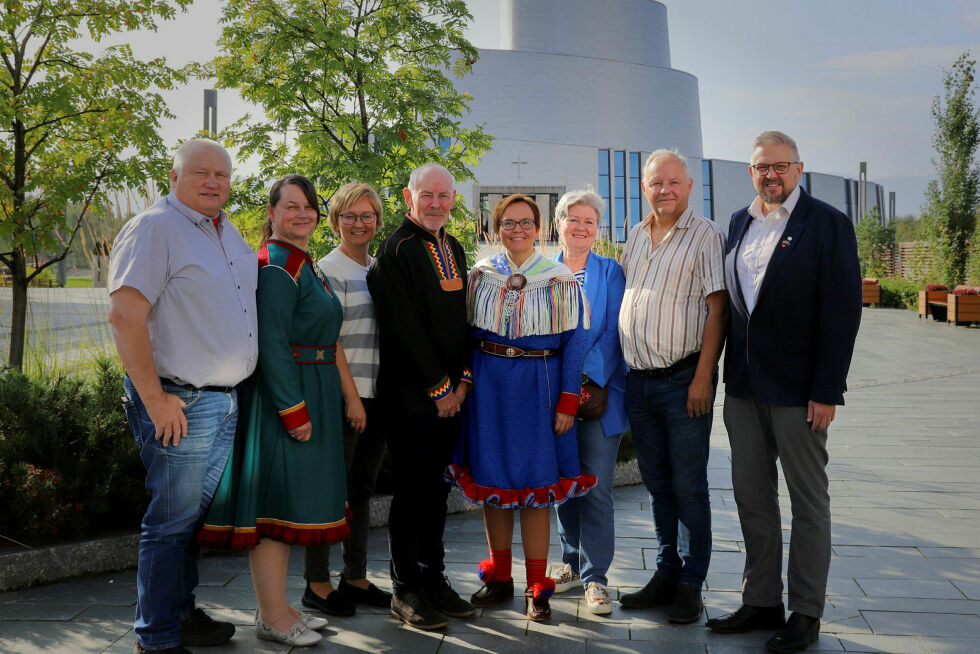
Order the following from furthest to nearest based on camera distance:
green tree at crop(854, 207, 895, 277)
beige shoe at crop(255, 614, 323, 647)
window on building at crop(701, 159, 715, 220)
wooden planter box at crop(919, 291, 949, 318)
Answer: window on building at crop(701, 159, 715, 220) < green tree at crop(854, 207, 895, 277) < wooden planter box at crop(919, 291, 949, 318) < beige shoe at crop(255, 614, 323, 647)

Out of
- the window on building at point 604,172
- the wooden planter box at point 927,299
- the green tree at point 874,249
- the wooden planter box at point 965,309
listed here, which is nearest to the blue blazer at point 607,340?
Answer: the wooden planter box at point 965,309

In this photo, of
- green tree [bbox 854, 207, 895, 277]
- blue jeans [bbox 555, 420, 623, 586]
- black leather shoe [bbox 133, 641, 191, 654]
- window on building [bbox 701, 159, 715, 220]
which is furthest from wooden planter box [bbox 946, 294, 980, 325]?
window on building [bbox 701, 159, 715, 220]

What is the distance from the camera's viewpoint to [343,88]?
647 cm

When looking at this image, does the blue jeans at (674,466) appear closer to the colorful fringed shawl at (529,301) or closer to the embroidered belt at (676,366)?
the embroidered belt at (676,366)

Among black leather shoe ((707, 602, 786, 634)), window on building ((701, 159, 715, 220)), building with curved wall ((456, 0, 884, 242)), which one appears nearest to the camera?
black leather shoe ((707, 602, 786, 634))

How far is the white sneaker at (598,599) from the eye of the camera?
375 centimetres

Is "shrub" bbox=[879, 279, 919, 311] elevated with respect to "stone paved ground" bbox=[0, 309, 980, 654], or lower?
elevated

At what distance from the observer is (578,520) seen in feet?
13.6

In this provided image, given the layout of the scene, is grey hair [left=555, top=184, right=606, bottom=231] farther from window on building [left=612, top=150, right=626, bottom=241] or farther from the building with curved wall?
window on building [left=612, top=150, right=626, bottom=241]

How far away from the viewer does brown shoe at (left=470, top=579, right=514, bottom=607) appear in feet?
12.7

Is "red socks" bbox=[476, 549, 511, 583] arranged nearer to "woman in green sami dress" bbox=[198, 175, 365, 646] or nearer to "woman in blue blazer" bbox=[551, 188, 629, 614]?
"woman in blue blazer" bbox=[551, 188, 629, 614]

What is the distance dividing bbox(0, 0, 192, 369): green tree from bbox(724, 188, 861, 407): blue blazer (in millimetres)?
4943

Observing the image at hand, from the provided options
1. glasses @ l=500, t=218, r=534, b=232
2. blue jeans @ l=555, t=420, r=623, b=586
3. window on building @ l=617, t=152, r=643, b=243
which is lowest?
blue jeans @ l=555, t=420, r=623, b=586

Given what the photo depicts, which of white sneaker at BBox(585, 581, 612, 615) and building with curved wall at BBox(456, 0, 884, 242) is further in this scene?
building with curved wall at BBox(456, 0, 884, 242)
